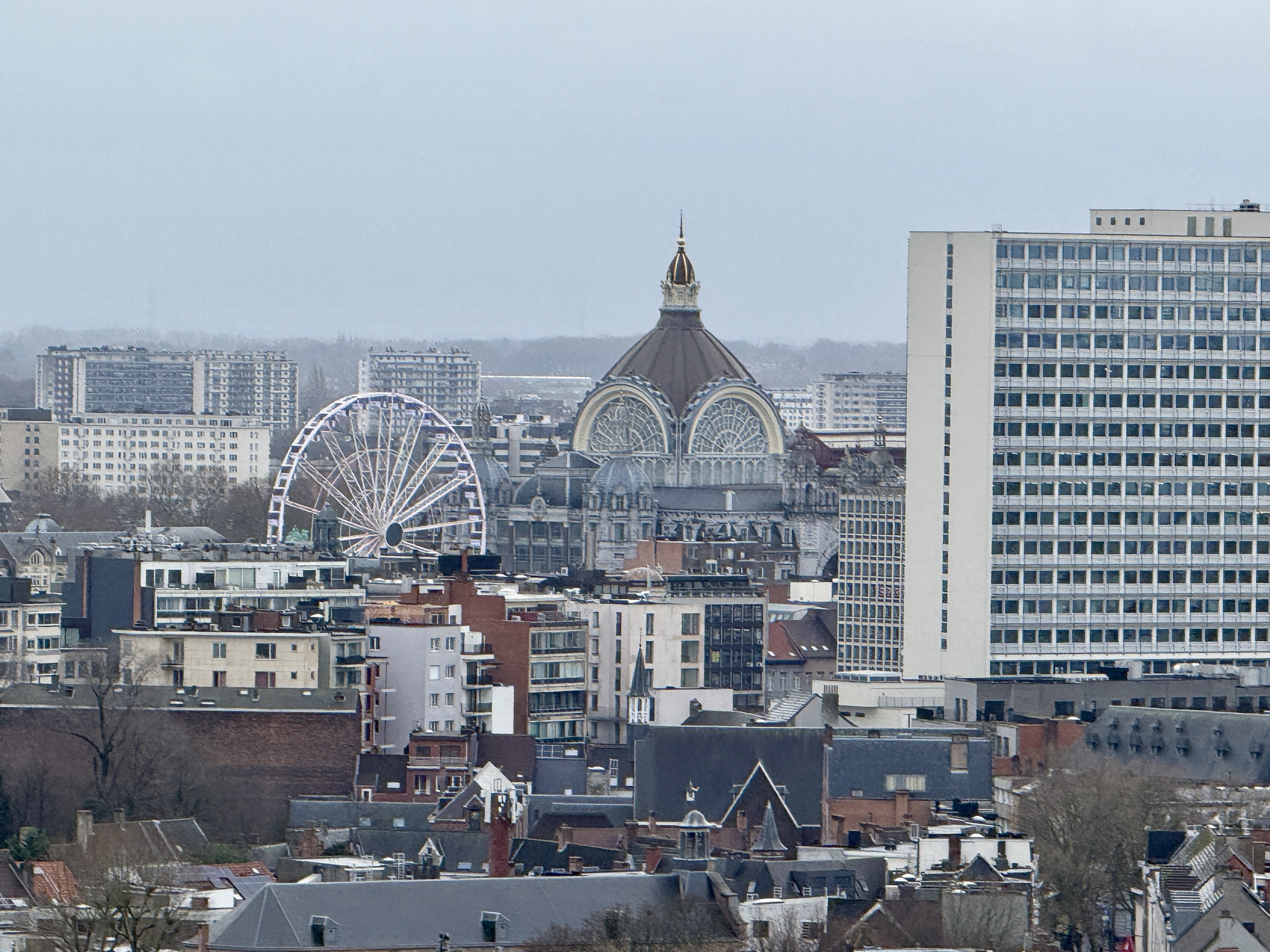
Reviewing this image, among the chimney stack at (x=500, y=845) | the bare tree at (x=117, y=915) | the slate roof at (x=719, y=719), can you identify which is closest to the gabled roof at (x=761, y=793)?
the chimney stack at (x=500, y=845)

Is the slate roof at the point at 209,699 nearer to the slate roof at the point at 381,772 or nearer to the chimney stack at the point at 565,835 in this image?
the slate roof at the point at 381,772

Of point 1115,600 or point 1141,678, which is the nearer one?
point 1141,678

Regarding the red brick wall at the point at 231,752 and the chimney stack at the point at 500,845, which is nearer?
the chimney stack at the point at 500,845

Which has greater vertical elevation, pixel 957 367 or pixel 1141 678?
pixel 957 367

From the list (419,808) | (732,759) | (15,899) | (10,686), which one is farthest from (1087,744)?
(15,899)

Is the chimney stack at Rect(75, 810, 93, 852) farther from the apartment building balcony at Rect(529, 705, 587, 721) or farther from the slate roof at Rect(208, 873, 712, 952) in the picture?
the apartment building balcony at Rect(529, 705, 587, 721)

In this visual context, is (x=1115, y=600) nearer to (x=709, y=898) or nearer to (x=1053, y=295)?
(x=1053, y=295)

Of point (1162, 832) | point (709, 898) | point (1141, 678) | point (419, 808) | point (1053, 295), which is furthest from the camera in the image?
point (1053, 295)
